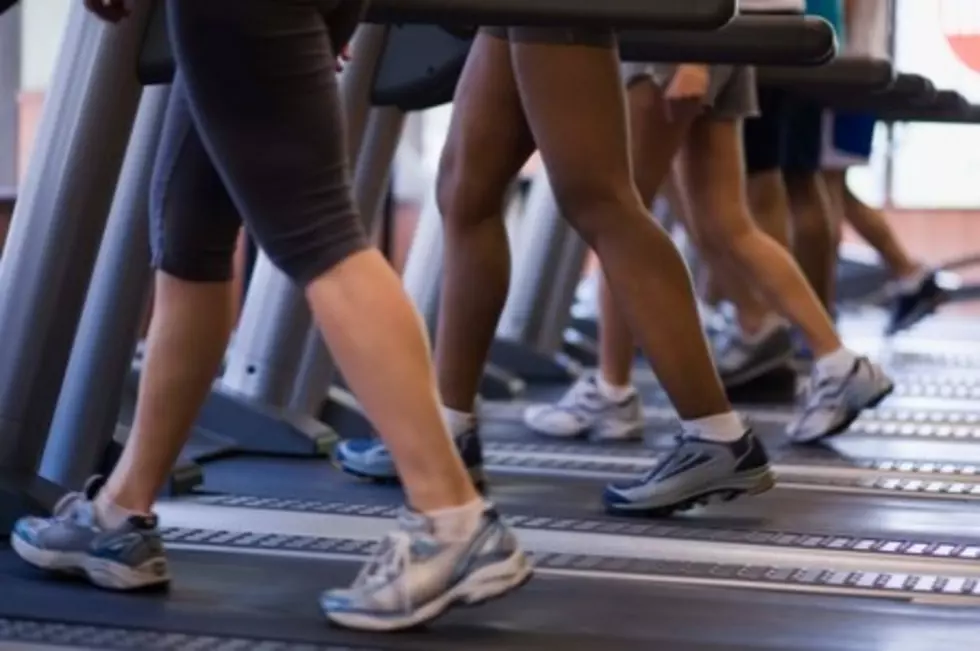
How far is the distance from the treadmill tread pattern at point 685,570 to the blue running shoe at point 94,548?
0.28 meters

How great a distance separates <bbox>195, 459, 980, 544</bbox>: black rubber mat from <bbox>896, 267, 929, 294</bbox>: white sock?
12.0 feet

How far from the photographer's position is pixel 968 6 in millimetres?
9320

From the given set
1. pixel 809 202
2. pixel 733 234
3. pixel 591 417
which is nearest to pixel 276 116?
pixel 733 234

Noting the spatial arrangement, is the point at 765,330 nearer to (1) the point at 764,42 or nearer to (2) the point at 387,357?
(1) the point at 764,42

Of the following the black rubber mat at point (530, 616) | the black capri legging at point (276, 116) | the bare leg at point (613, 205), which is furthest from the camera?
the bare leg at point (613, 205)

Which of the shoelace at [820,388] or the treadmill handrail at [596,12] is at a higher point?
the treadmill handrail at [596,12]

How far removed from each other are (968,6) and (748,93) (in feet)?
21.1

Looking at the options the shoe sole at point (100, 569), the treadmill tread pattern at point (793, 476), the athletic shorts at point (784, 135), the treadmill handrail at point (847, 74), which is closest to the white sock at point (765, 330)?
the athletic shorts at point (784, 135)

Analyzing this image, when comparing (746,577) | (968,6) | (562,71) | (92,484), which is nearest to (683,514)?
(746,577)

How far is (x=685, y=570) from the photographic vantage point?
7.41 ft

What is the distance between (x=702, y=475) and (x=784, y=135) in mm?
2299

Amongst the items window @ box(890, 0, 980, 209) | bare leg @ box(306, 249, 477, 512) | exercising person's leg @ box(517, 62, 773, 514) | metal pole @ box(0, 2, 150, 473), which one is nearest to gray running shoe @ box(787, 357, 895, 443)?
exercising person's leg @ box(517, 62, 773, 514)

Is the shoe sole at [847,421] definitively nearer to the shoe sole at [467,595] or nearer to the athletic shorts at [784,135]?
the athletic shorts at [784,135]

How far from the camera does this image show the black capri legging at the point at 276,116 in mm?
1735
